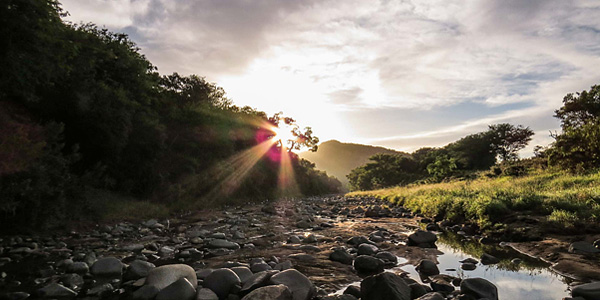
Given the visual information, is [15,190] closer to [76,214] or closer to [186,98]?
[76,214]

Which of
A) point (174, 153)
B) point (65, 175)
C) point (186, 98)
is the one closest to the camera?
point (65, 175)

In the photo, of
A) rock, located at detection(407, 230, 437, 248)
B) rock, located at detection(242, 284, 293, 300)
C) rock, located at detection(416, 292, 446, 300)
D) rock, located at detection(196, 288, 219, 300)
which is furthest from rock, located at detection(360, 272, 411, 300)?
rock, located at detection(407, 230, 437, 248)

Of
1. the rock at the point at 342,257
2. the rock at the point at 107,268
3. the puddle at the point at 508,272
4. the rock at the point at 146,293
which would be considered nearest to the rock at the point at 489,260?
the puddle at the point at 508,272

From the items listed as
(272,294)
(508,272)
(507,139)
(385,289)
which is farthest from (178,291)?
(507,139)

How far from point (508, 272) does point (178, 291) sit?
4798 mm

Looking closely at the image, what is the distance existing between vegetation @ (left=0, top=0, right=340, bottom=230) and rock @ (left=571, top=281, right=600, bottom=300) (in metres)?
10.6

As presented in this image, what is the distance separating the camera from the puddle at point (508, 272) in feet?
12.4

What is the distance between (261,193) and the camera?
93.5ft

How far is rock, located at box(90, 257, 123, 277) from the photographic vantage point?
15.1 feet

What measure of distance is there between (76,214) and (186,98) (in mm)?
33383

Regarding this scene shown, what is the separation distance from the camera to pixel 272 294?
3209mm

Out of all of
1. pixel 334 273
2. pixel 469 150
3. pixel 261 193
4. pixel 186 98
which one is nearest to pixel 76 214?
pixel 334 273

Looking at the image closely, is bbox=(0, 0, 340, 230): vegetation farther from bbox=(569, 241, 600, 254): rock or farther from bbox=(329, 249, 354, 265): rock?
bbox=(569, 241, 600, 254): rock

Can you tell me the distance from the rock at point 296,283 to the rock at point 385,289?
623 millimetres
